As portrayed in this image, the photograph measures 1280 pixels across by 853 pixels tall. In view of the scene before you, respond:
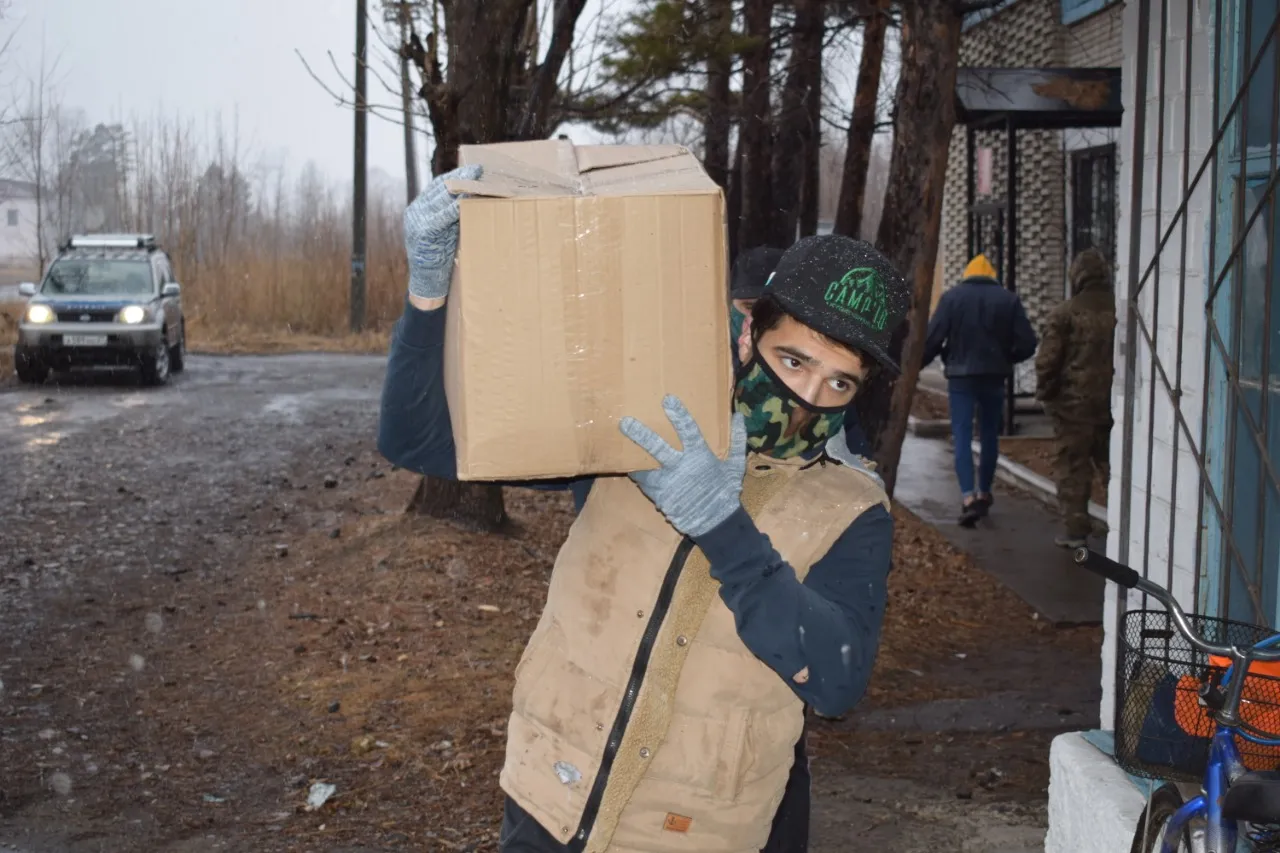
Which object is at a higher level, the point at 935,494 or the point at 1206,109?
the point at 1206,109

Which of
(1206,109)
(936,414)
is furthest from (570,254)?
(936,414)

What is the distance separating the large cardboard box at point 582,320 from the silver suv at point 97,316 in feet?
58.4

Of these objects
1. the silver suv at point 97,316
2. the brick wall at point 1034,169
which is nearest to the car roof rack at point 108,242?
the silver suv at point 97,316

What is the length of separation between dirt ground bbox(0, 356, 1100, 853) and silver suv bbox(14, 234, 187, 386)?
7.22m

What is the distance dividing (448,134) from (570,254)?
19.3 feet

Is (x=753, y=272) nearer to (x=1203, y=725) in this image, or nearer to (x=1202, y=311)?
(x=1202, y=311)

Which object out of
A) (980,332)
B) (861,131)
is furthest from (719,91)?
(980,332)

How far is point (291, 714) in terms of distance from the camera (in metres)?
6.55

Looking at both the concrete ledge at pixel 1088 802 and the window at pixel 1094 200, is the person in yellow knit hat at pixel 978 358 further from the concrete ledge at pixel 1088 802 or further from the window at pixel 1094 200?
the concrete ledge at pixel 1088 802

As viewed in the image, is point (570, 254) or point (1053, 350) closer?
point (570, 254)

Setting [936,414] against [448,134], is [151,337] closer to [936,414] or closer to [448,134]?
[936,414]

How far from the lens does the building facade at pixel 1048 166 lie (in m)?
16.6

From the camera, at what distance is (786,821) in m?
2.88

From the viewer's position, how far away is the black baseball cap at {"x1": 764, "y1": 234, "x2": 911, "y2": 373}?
8.14 ft
